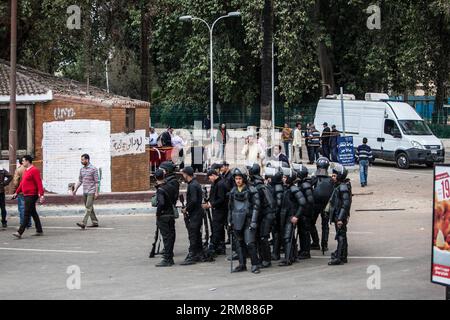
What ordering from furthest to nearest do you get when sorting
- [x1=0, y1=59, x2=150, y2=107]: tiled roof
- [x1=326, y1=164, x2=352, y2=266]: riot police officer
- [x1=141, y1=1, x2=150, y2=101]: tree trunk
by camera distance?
[x1=141, y1=1, x2=150, y2=101]: tree trunk, [x1=0, y1=59, x2=150, y2=107]: tiled roof, [x1=326, y1=164, x2=352, y2=266]: riot police officer

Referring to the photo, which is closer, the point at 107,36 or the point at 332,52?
the point at 107,36

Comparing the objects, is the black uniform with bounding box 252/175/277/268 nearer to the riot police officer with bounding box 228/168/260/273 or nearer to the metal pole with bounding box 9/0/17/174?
the riot police officer with bounding box 228/168/260/273

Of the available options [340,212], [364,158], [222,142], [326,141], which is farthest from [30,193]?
[222,142]

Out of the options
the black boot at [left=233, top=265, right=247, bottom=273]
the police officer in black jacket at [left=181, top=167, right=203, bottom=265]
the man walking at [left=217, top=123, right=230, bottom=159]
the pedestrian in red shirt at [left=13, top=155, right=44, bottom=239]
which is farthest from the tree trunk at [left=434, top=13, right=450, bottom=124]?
the black boot at [left=233, top=265, right=247, bottom=273]

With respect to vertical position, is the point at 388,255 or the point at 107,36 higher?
the point at 107,36

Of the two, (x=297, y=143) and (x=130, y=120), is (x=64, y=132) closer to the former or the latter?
(x=130, y=120)

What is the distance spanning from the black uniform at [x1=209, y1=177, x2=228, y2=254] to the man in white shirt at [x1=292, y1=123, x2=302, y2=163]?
837 inches

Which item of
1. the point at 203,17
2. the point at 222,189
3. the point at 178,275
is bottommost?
the point at 178,275

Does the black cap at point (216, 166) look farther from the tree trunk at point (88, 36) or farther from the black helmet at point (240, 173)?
the tree trunk at point (88, 36)

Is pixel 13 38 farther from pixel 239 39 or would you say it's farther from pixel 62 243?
pixel 239 39

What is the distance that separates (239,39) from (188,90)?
13.7ft

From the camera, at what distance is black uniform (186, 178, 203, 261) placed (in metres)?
16.5
